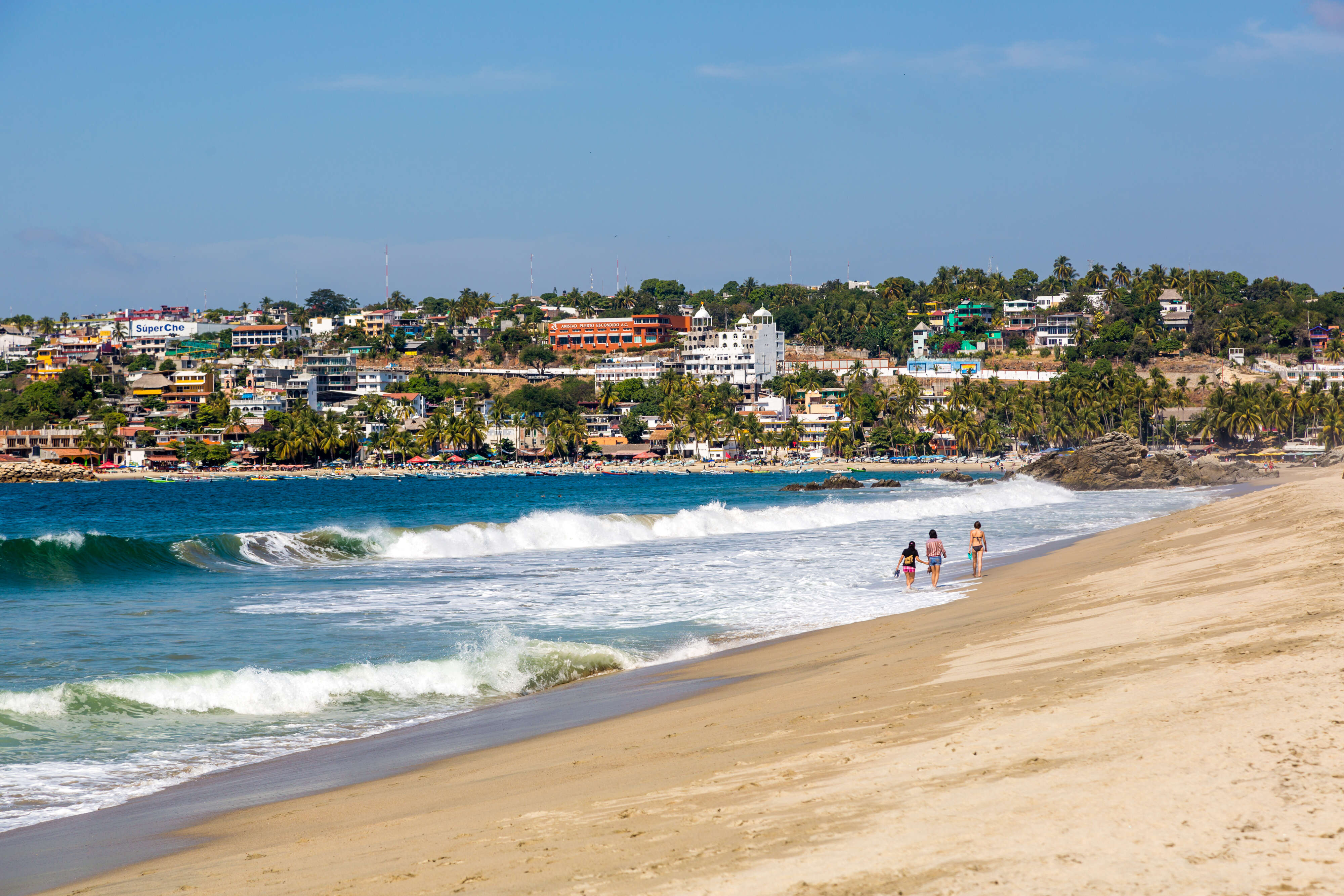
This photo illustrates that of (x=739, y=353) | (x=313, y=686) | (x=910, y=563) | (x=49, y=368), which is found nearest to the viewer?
(x=313, y=686)

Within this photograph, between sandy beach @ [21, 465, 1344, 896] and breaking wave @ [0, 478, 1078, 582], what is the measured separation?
78.7ft

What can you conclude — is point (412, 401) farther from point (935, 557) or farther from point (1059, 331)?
point (935, 557)

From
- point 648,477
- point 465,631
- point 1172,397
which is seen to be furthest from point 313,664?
point 1172,397

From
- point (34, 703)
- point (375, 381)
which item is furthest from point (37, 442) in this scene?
point (34, 703)

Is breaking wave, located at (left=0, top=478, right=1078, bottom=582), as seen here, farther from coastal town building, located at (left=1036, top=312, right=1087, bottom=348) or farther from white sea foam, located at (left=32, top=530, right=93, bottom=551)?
coastal town building, located at (left=1036, top=312, right=1087, bottom=348)

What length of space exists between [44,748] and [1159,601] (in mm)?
12242

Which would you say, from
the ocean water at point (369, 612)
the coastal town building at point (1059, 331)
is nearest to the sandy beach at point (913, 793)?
the ocean water at point (369, 612)

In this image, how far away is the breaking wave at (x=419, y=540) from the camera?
1190 inches

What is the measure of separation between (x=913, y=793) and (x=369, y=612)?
15.6 metres

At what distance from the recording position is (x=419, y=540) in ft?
117

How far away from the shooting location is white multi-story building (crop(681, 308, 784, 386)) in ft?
579

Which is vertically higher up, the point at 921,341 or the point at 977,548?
the point at 921,341

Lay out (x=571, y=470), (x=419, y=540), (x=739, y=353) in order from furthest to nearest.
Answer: (x=739, y=353)
(x=571, y=470)
(x=419, y=540)

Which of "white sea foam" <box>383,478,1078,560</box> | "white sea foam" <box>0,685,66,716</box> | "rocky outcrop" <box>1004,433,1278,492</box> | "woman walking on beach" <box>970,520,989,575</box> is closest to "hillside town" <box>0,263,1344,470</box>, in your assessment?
"rocky outcrop" <box>1004,433,1278,492</box>
